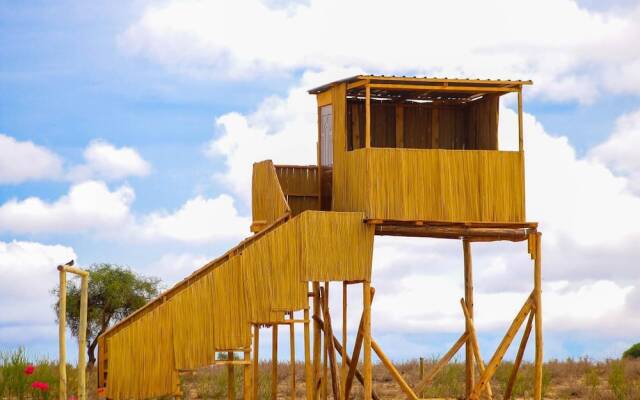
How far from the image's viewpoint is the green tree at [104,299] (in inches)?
1463

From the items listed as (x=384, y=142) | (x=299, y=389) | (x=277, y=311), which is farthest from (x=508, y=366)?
(x=277, y=311)

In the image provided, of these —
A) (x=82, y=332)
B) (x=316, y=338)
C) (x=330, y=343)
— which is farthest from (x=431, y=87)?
(x=82, y=332)

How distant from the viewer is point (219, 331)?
75.6 feet

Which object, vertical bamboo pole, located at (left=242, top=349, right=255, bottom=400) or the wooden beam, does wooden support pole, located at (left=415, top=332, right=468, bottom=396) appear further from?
the wooden beam

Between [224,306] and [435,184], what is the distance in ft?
16.2

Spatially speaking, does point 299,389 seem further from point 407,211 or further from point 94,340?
point 407,211

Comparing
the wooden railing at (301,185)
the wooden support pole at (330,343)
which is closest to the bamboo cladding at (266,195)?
the wooden railing at (301,185)

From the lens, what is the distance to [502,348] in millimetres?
26406

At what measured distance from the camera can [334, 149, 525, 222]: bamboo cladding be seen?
23.9 m

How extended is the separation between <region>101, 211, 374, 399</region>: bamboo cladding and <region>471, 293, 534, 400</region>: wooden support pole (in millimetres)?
4536

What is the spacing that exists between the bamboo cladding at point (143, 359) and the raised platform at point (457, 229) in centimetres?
464

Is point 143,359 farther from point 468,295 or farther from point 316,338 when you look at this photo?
point 468,295

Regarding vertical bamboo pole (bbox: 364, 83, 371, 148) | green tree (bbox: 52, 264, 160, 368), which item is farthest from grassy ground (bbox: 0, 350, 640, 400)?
vertical bamboo pole (bbox: 364, 83, 371, 148)

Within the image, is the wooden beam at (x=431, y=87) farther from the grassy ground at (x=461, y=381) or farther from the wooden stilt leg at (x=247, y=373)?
the grassy ground at (x=461, y=381)
